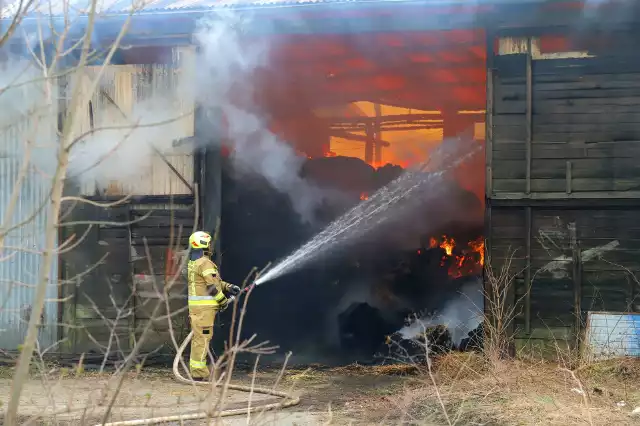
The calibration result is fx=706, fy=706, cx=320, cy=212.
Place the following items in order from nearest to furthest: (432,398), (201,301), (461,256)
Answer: (432,398) → (201,301) → (461,256)

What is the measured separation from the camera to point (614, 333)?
884 cm

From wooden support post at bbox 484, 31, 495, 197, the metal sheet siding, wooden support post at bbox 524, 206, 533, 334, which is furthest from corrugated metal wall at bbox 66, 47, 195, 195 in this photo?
the metal sheet siding

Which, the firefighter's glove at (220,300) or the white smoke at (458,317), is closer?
the firefighter's glove at (220,300)

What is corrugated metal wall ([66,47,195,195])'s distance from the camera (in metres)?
10.2

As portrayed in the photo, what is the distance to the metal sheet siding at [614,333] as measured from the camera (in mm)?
8695

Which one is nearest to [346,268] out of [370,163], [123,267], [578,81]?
[370,163]

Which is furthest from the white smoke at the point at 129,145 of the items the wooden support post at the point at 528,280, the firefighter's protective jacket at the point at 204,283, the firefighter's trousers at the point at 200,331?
the wooden support post at the point at 528,280

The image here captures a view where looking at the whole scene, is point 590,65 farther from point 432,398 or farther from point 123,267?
point 123,267

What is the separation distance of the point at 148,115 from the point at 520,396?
254 inches

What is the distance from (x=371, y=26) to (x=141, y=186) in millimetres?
4009

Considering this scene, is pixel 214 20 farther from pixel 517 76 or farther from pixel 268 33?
pixel 517 76

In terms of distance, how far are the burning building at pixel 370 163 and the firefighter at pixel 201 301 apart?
0.69 m

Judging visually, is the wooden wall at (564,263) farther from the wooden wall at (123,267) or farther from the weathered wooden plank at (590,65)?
the wooden wall at (123,267)

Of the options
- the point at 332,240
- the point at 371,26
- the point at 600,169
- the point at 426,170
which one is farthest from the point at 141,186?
the point at 600,169
